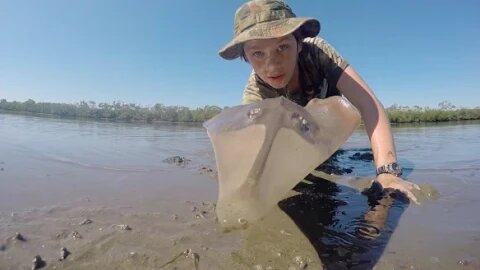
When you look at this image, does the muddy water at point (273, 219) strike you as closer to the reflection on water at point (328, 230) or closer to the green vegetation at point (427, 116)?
the reflection on water at point (328, 230)

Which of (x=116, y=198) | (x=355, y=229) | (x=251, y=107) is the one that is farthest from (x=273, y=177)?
(x=116, y=198)

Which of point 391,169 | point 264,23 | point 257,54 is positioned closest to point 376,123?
point 391,169

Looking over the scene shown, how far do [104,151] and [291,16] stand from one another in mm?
4158

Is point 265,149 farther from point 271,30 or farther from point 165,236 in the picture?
point 271,30

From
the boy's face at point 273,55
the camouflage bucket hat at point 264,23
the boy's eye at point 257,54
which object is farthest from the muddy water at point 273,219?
the camouflage bucket hat at point 264,23

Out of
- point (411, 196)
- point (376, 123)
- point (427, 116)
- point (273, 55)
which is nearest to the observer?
point (411, 196)

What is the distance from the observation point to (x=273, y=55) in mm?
2830

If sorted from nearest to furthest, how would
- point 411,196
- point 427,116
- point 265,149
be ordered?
1. point 265,149
2. point 411,196
3. point 427,116

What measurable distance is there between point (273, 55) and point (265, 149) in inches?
60.8

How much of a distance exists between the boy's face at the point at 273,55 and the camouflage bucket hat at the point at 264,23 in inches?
3.4

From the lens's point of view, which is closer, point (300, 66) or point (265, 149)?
point (265, 149)

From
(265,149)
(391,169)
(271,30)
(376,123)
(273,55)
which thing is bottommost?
(391,169)

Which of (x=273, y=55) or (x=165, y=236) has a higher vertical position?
(x=273, y=55)

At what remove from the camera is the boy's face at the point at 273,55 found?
2746 millimetres
